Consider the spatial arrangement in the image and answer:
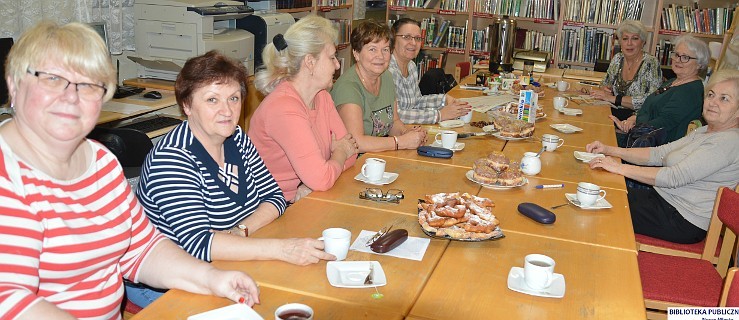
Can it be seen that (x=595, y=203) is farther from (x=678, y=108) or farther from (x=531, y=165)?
(x=678, y=108)

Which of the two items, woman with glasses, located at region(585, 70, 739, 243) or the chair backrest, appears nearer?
the chair backrest

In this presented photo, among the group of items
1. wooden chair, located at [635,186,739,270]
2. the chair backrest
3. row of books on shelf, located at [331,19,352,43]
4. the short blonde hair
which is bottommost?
wooden chair, located at [635,186,739,270]

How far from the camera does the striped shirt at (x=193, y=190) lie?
5.94ft

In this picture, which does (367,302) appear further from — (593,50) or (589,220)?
(593,50)

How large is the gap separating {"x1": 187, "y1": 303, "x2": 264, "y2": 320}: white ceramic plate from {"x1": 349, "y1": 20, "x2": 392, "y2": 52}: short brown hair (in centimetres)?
209

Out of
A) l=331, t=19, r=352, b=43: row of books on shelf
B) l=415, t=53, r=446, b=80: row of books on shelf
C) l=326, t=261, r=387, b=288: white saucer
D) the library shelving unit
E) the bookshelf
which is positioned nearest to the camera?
l=326, t=261, r=387, b=288: white saucer

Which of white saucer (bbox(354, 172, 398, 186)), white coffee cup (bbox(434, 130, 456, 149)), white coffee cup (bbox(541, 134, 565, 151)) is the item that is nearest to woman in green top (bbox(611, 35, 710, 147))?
white coffee cup (bbox(541, 134, 565, 151))

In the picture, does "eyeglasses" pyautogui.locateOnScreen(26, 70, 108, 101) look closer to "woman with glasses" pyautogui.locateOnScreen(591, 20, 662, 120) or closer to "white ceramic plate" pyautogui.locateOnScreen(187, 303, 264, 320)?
"white ceramic plate" pyautogui.locateOnScreen(187, 303, 264, 320)

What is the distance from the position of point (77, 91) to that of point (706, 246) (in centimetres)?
242

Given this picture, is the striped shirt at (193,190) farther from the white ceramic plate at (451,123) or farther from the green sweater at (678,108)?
the green sweater at (678,108)

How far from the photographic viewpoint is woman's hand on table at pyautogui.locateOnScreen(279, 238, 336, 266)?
65.9 inches

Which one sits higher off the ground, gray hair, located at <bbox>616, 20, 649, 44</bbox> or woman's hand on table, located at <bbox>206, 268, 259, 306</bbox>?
→ gray hair, located at <bbox>616, 20, 649, 44</bbox>

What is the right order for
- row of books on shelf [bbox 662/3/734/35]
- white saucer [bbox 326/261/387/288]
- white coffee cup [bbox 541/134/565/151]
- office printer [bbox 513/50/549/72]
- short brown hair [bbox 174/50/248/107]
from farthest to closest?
1. row of books on shelf [bbox 662/3/734/35]
2. office printer [bbox 513/50/549/72]
3. white coffee cup [bbox 541/134/565/151]
4. short brown hair [bbox 174/50/248/107]
5. white saucer [bbox 326/261/387/288]

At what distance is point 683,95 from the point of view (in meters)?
4.25
